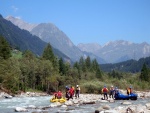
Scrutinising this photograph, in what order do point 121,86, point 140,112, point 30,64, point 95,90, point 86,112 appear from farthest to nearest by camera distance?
point 121,86
point 30,64
point 95,90
point 86,112
point 140,112

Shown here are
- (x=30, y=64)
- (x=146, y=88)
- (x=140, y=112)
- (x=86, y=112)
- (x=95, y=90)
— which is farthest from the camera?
(x=146, y=88)

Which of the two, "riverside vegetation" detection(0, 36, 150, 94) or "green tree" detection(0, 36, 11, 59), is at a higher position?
"green tree" detection(0, 36, 11, 59)

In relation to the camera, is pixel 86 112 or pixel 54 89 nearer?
pixel 86 112

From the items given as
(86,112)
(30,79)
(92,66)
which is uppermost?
(92,66)

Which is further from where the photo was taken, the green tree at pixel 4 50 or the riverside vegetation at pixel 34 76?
the green tree at pixel 4 50

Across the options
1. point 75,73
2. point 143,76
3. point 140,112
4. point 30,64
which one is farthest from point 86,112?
point 143,76

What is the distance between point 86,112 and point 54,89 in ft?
186

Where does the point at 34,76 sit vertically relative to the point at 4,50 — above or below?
below

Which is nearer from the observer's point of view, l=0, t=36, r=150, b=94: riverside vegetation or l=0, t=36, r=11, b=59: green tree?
l=0, t=36, r=150, b=94: riverside vegetation

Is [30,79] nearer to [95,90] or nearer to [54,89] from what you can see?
[54,89]

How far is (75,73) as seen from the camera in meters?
102

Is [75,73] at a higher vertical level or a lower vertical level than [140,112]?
higher

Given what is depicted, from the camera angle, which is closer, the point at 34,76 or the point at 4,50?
the point at 4,50

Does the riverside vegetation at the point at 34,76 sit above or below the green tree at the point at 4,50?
below
